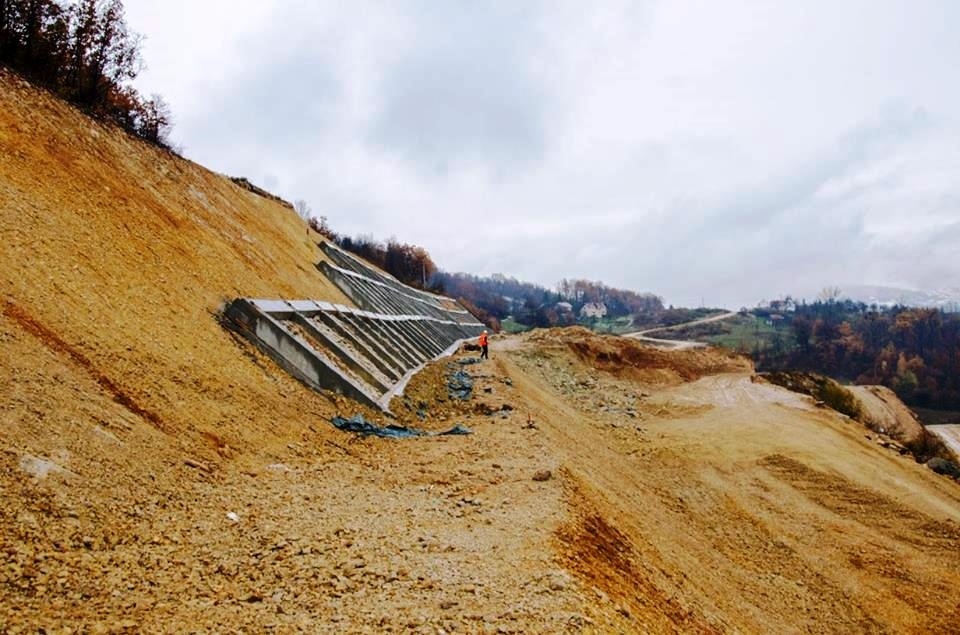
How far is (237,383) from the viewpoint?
388 inches

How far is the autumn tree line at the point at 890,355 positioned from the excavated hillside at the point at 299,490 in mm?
86681

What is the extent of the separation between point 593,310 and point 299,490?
184 metres

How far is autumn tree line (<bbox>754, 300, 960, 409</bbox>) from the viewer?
86812 millimetres

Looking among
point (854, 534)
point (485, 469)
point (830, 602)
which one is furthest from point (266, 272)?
point (854, 534)

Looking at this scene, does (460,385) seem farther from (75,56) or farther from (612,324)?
(612,324)

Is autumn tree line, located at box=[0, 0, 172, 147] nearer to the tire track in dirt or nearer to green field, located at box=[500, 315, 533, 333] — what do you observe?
the tire track in dirt

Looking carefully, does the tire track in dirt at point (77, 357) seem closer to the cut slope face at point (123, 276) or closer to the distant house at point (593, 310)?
the cut slope face at point (123, 276)

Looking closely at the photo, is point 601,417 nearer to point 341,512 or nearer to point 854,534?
point 854,534

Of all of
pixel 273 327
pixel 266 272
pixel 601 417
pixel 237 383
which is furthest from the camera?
pixel 601 417

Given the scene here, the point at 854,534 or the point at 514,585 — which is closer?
the point at 514,585

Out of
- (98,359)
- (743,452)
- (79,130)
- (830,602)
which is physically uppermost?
(79,130)

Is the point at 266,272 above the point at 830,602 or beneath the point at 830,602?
above

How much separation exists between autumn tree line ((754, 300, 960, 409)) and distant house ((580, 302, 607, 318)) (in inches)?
2461

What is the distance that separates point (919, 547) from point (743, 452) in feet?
19.3
